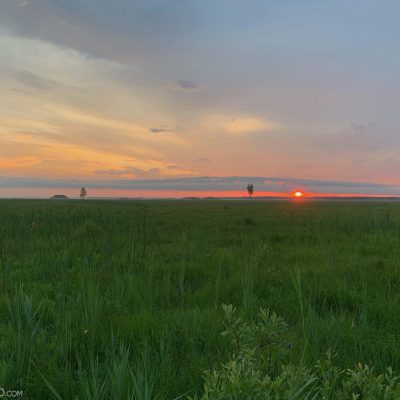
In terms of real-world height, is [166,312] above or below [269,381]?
below

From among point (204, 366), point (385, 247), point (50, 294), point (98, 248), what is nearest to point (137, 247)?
point (98, 248)

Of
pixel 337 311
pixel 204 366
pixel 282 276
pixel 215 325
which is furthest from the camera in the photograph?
pixel 282 276

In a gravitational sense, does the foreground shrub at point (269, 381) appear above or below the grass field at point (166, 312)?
above

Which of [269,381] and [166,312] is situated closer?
[269,381]

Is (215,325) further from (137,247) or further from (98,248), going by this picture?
(98,248)

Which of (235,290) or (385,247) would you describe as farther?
(385,247)

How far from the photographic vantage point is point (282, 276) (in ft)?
22.0

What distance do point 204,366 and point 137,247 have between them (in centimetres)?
617

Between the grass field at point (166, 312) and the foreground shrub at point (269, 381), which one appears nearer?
the foreground shrub at point (269, 381)

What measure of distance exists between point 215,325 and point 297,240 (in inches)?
313

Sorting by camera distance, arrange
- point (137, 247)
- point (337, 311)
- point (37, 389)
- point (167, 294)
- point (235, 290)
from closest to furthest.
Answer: point (37, 389), point (337, 311), point (167, 294), point (235, 290), point (137, 247)

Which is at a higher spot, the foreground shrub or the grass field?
the foreground shrub

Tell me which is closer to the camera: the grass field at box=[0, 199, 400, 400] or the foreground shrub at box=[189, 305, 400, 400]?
the foreground shrub at box=[189, 305, 400, 400]

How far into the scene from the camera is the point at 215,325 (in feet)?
14.0
